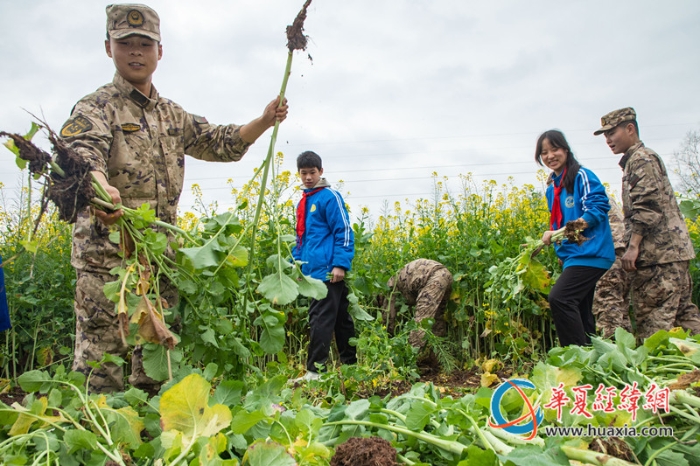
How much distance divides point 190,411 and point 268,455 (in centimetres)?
21

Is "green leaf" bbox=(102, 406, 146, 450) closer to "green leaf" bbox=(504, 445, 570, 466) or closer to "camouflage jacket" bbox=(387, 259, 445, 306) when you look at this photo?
"green leaf" bbox=(504, 445, 570, 466)

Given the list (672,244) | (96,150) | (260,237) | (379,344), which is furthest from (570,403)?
(260,237)

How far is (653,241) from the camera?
384cm

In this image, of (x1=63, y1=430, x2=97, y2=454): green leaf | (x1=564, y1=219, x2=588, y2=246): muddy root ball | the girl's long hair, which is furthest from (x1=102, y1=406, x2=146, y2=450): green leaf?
the girl's long hair

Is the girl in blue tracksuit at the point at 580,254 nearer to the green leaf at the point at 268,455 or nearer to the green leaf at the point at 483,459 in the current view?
the green leaf at the point at 483,459

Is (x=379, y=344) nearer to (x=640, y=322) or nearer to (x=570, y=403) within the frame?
(x=640, y=322)

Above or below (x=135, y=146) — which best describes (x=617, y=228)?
below

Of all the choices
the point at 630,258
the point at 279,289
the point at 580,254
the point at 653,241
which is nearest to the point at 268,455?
the point at 279,289

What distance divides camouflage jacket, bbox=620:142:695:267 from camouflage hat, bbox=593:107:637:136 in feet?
0.85

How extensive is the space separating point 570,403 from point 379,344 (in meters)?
2.88

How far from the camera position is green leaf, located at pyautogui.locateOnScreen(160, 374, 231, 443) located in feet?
3.34

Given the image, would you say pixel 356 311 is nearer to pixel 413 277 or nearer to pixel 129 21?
pixel 413 277

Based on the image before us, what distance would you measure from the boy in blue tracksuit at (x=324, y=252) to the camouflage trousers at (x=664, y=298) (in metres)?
2.25

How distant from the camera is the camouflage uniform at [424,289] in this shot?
15.3 ft
